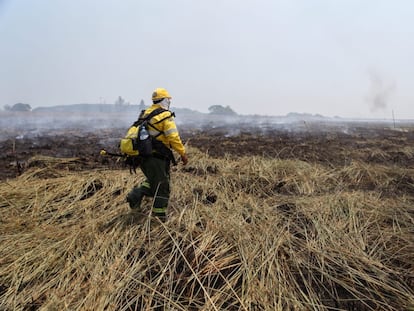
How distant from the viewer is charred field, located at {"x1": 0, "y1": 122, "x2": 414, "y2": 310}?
2.07 m

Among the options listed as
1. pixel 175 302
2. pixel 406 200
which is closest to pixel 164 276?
→ pixel 175 302

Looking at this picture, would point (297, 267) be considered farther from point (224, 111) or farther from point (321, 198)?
point (224, 111)

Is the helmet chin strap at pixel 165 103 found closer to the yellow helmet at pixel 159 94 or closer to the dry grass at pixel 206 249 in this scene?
the yellow helmet at pixel 159 94

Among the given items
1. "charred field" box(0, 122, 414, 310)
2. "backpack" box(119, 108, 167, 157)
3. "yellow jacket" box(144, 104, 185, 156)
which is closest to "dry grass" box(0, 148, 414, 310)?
"charred field" box(0, 122, 414, 310)

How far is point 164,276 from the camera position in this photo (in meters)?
2.27

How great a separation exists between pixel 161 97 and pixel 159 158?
0.68 metres

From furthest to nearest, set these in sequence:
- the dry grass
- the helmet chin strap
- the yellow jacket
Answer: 1. the helmet chin strap
2. the yellow jacket
3. the dry grass

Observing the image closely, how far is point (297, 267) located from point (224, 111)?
83.3 metres

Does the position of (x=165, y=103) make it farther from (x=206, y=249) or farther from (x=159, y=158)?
(x=206, y=249)

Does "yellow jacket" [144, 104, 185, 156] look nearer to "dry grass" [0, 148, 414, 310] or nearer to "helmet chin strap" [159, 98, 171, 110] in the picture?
"helmet chin strap" [159, 98, 171, 110]

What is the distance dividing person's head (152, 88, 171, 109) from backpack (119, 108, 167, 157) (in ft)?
0.57

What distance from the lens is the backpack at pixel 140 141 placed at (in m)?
2.97

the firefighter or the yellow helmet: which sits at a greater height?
the yellow helmet

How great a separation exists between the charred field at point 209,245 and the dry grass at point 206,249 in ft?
0.03
